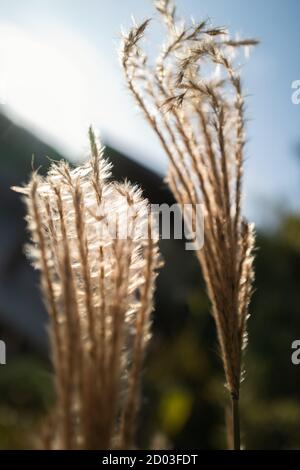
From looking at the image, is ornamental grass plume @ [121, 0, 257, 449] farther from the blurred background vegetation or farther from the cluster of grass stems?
the blurred background vegetation

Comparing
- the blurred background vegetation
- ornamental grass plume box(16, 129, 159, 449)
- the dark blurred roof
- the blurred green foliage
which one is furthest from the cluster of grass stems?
the dark blurred roof

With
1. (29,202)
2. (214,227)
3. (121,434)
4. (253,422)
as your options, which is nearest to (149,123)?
(214,227)

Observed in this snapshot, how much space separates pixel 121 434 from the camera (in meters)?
A: 1.00

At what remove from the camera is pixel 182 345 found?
25.3 ft

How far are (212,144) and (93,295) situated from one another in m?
0.61

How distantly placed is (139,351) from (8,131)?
608 cm

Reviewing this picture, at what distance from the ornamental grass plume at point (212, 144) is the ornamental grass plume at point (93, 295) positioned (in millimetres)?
250

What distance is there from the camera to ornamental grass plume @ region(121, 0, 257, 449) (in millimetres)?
1390

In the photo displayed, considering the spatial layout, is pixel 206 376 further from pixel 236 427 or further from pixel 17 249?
pixel 236 427

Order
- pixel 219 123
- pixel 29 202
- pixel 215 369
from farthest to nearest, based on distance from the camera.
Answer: pixel 215 369 < pixel 219 123 < pixel 29 202

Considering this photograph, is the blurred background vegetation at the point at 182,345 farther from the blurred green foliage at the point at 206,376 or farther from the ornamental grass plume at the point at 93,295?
the ornamental grass plume at the point at 93,295

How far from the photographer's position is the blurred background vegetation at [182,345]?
6129 millimetres

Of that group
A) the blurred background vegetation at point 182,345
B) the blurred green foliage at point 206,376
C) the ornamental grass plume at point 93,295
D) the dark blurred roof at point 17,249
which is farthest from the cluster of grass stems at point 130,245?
the dark blurred roof at point 17,249

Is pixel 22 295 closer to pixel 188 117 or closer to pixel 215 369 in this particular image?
pixel 215 369
